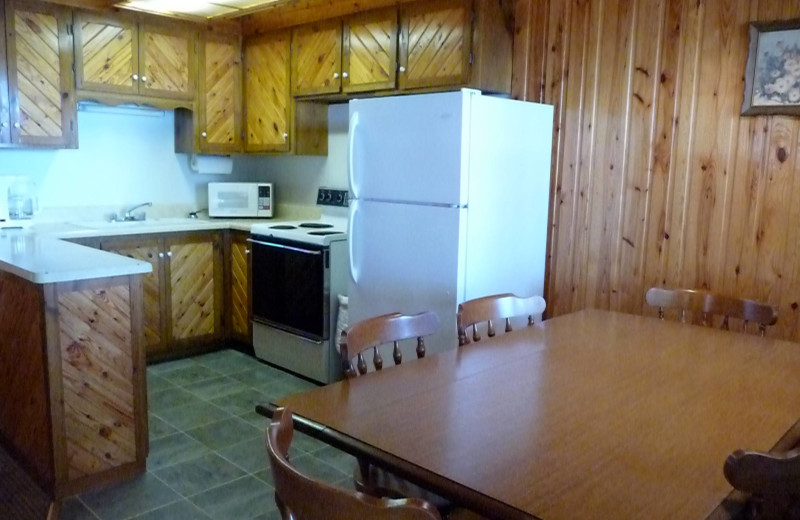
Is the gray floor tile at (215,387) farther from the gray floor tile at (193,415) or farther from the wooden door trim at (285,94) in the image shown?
the wooden door trim at (285,94)

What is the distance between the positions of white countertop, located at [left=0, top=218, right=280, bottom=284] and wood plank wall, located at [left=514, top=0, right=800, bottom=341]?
2.14 meters

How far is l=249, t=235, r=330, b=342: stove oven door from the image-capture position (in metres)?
3.92

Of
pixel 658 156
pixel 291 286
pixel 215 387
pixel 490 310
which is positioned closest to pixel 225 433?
pixel 215 387

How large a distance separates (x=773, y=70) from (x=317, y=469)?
258 centimetres

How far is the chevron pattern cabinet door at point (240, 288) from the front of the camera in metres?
4.53

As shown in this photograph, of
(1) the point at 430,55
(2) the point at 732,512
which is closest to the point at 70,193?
(1) the point at 430,55

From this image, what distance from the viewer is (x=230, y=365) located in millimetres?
4398

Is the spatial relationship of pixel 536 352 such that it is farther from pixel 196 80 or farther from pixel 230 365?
pixel 196 80

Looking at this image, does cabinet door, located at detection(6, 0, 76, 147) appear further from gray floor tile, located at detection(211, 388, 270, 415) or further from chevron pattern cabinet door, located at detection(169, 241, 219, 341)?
gray floor tile, located at detection(211, 388, 270, 415)

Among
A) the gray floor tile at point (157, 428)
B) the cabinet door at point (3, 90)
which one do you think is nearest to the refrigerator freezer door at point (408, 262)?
the gray floor tile at point (157, 428)

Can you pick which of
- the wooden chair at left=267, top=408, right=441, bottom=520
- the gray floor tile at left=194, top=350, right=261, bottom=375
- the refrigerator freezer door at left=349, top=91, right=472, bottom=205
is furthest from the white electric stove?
the wooden chair at left=267, top=408, right=441, bottom=520

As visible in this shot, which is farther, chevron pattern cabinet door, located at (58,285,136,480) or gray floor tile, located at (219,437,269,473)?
gray floor tile, located at (219,437,269,473)

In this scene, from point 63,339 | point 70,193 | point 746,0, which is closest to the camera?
point 63,339

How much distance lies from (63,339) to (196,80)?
8.51ft
